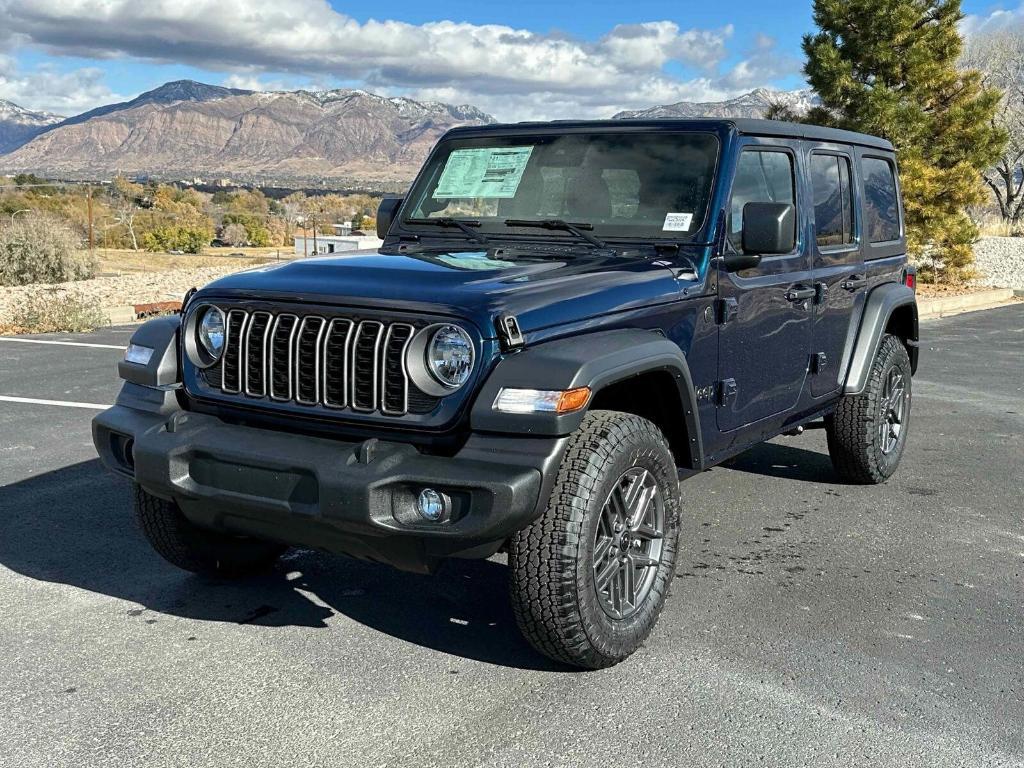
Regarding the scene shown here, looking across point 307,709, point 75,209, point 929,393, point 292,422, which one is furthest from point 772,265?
point 75,209

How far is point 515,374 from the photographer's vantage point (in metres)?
3.46

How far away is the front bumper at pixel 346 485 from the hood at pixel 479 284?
0.46 metres

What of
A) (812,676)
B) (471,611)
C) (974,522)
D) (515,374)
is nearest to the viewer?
(515,374)

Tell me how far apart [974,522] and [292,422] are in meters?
3.62

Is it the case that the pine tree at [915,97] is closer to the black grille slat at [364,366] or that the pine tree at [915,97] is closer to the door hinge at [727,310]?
the door hinge at [727,310]

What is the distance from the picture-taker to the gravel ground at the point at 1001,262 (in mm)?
22453

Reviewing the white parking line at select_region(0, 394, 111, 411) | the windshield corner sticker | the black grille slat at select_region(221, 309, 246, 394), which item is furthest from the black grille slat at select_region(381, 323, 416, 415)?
the white parking line at select_region(0, 394, 111, 411)

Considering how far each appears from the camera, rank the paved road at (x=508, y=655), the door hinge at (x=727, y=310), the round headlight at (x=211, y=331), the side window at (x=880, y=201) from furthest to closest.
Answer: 1. the side window at (x=880, y=201)
2. the door hinge at (x=727, y=310)
3. the round headlight at (x=211, y=331)
4. the paved road at (x=508, y=655)

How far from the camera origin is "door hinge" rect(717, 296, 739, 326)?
4.56m

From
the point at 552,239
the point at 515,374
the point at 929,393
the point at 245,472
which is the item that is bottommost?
the point at 929,393

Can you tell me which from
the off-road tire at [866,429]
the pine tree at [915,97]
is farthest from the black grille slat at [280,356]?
the pine tree at [915,97]

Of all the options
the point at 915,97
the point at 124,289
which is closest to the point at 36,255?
the point at 124,289

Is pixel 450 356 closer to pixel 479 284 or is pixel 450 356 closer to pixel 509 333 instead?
pixel 509 333

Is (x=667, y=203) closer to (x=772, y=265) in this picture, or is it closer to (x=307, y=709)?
(x=772, y=265)
